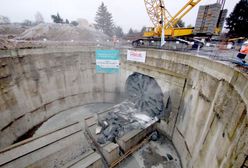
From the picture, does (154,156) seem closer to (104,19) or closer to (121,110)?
(121,110)

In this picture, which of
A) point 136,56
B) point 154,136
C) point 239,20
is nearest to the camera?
point 154,136

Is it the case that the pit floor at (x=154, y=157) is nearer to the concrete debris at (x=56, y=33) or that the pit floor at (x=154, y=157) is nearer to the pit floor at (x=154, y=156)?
the pit floor at (x=154, y=156)

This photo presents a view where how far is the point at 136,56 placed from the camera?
11664mm

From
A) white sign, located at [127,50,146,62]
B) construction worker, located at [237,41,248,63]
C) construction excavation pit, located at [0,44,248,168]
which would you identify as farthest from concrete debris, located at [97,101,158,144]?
construction worker, located at [237,41,248,63]

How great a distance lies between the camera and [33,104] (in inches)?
432

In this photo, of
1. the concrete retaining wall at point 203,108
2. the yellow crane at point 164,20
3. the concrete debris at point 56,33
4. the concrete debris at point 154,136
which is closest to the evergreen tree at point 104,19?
the concrete debris at point 56,33

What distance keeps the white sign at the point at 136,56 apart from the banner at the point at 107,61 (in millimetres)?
1546

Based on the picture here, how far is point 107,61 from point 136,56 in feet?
12.3

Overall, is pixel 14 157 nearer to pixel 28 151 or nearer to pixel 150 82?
pixel 28 151

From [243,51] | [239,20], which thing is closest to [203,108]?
[243,51]

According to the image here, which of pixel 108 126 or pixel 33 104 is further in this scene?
pixel 33 104

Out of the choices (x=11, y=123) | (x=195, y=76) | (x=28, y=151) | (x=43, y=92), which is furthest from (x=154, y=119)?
(x=11, y=123)

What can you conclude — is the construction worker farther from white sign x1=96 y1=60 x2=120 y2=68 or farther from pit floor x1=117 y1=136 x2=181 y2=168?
white sign x1=96 y1=60 x2=120 y2=68

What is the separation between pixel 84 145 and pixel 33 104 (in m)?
7.29
